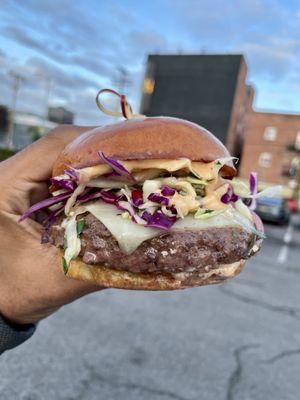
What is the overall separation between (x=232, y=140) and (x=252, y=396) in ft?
143

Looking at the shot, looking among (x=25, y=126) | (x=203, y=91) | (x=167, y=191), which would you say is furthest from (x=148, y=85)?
(x=167, y=191)

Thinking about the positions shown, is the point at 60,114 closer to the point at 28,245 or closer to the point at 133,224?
the point at 28,245

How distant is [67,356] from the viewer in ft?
11.6

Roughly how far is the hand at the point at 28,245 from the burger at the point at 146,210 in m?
0.08

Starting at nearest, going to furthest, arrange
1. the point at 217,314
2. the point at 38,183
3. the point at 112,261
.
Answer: the point at 112,261 → the point at 38,183 → the point at 217,314

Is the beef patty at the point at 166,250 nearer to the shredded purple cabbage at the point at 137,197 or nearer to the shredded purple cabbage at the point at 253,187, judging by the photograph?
the shredded purple cabbage at the point at 137,197

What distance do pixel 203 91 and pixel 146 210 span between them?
156ft

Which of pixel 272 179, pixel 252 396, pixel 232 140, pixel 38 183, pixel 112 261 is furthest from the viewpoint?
pixel 232 140

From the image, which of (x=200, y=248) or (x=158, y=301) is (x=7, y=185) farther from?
(x=158, y=301)

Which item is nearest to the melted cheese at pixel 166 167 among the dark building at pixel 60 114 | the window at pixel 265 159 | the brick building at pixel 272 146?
the brick building at pixel 272 146

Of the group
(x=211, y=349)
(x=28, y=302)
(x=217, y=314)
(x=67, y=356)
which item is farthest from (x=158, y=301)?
(x=28, y=302)

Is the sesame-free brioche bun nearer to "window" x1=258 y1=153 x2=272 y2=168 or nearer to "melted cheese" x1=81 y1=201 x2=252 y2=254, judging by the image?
"melted cheese" x1=81 y1=201 x2=252 y2=254

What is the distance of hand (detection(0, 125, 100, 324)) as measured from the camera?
1865mm

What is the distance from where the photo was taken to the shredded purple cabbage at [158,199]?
5.62ft
